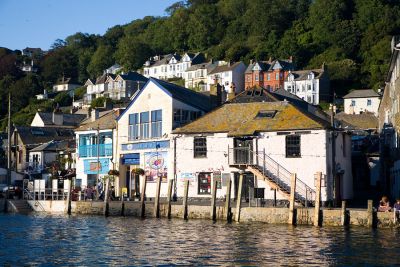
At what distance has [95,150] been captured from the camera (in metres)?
63.7

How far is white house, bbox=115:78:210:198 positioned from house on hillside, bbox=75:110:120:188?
5.29 feet

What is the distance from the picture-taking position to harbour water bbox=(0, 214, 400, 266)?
2956 centimetres

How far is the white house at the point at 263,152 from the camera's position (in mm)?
48875

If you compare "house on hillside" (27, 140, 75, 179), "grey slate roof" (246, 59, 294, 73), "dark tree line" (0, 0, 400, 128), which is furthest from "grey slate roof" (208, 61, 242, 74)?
"house on hillside" (27, 140, 75, 179)

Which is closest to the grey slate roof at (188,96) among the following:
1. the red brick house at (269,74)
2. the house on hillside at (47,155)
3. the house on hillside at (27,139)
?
the house on hillside at (47,155)

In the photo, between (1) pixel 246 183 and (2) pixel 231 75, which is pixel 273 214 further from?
(2) pixel 231 75

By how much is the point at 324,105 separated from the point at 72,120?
52065mm

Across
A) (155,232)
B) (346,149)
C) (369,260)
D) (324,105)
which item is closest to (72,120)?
(324,105)

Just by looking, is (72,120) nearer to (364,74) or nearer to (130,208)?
(130,208)

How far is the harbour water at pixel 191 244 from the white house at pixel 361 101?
86.9 meters

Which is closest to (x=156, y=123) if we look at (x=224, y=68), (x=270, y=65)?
(x=270, y=65)

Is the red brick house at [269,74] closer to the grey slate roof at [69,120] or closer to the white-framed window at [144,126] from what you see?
the grey slate roof at [69,120]

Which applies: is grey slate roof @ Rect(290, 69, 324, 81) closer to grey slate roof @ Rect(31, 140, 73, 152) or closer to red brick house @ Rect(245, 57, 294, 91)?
red brick house @ Rect(245, 57, 294, 91)

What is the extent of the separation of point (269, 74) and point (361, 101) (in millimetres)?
26329
